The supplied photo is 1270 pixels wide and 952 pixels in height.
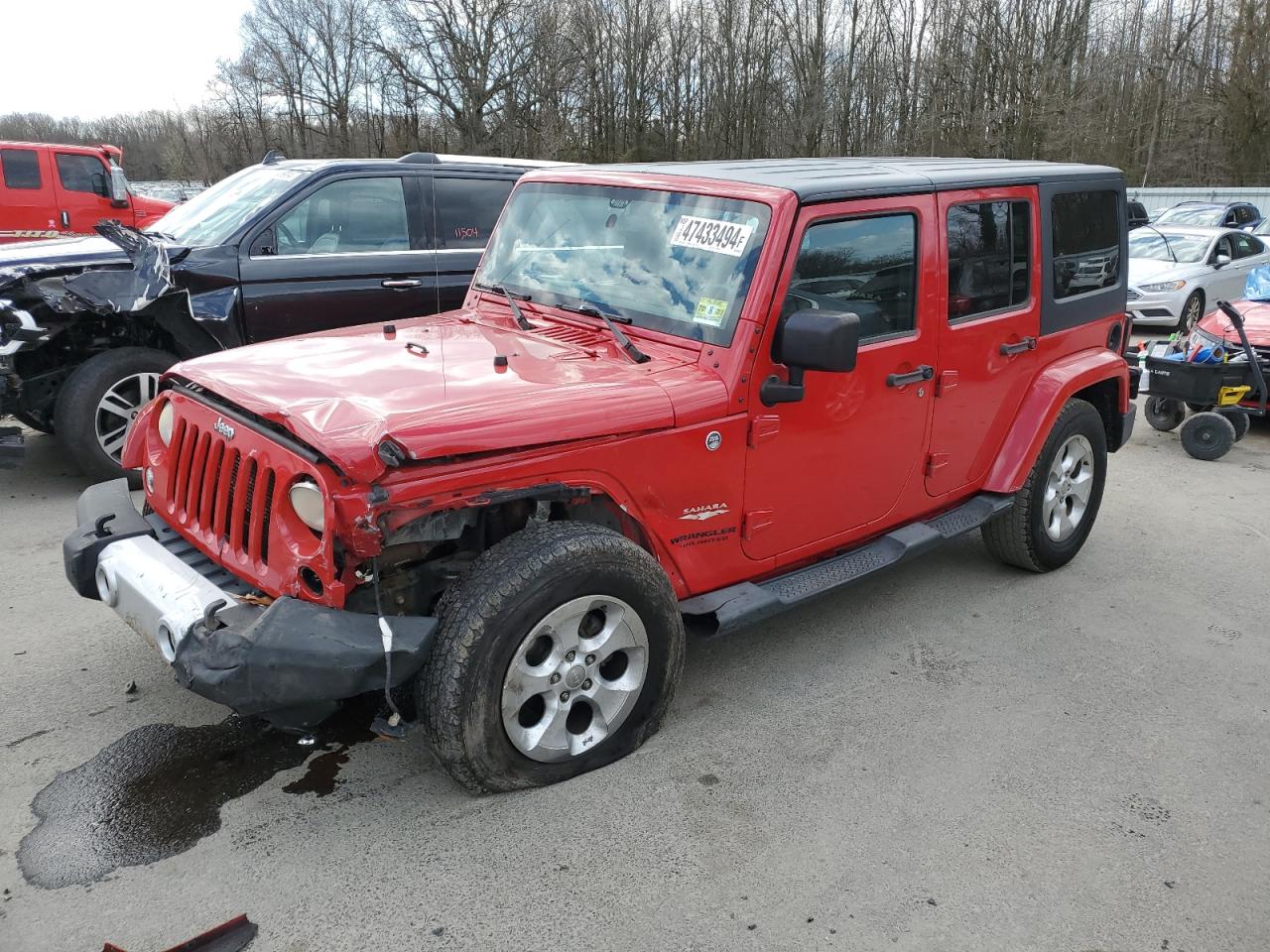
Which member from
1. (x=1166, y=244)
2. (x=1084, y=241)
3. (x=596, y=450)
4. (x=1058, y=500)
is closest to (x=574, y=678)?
(x=596, y=450)

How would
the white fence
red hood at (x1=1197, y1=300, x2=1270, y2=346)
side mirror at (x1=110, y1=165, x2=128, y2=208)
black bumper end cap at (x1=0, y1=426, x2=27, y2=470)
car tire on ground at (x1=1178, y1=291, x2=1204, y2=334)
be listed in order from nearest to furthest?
black bumper end cap at (x1=0, y1=426, x2=27, y2=470)
red hood at (x1=1197, y1=300, x2=1270, y2=346)
side mirror at (x1=110, y1=165, x2=128, y2=208)
car tire on ground at (x1=1178, y1=291, x2=1204, y2=334)
the white fence

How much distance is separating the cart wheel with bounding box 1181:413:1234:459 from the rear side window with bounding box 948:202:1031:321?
4041mm

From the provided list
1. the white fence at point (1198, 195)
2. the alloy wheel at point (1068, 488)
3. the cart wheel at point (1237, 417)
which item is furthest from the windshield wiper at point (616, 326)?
the white fence at point (1198, 195)

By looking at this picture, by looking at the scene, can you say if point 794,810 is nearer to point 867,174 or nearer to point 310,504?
point 310,504

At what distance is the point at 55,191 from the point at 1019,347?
14.0 m

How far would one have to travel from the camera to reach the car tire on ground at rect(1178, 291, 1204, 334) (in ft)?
43.3

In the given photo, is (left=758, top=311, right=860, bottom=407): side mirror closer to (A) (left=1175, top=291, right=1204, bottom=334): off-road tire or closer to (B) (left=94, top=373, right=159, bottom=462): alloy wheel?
(B) (left=94, top=373, right=159, bottom=462): alloy wheel

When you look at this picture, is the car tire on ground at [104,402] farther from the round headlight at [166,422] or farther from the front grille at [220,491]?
the front grille at [220,491]

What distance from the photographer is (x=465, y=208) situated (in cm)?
710

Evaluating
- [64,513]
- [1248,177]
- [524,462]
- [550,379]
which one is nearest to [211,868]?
[524,462]

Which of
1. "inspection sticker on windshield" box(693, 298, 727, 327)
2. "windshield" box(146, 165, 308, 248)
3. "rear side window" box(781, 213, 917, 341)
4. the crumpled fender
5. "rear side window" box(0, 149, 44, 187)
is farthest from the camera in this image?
"rear side window" box(0, 149, 44, 187)

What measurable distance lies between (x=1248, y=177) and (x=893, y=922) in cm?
3761

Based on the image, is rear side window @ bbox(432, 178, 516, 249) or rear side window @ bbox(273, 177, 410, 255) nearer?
rear side window @ bbox(273, 177, 410, 255)

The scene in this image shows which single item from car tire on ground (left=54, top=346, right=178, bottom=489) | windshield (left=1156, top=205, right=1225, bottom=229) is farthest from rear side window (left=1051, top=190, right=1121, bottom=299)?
windshield (left=1156, top=205, right=1225, bottom=229)
